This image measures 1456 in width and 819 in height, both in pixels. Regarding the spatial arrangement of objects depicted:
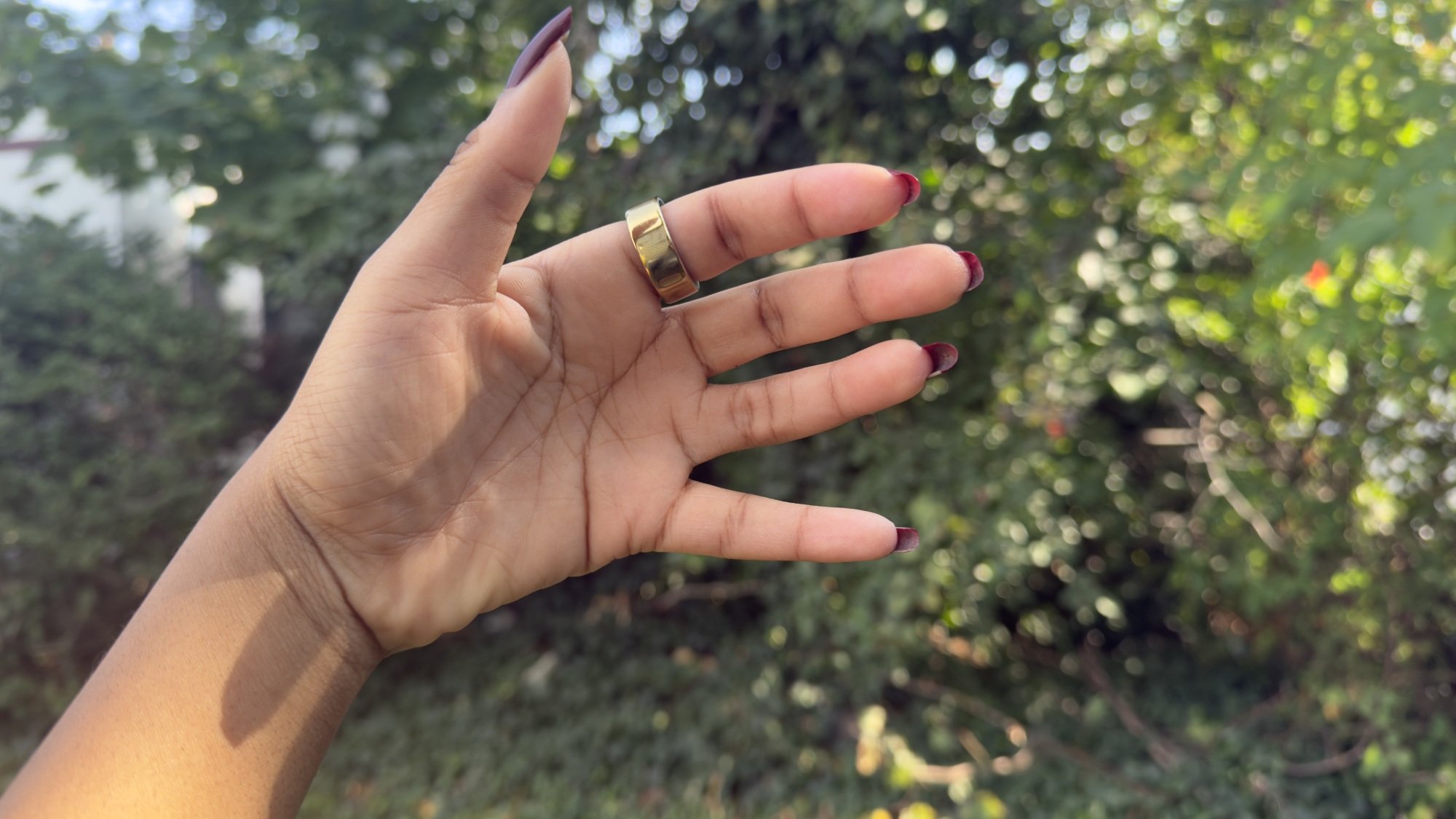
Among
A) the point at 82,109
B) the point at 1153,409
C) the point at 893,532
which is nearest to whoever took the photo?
the point at 893,532

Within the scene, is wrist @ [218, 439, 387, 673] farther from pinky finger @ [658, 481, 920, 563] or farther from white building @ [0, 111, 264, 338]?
white building @ [0, 111, 264, 338]

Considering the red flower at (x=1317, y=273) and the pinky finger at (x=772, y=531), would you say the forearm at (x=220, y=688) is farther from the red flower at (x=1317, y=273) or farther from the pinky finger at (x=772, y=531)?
the red flower at (x=1317, y=273)

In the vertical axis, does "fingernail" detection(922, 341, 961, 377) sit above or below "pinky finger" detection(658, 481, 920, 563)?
above

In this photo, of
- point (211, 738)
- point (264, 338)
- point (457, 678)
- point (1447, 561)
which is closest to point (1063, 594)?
point (1447, 561)

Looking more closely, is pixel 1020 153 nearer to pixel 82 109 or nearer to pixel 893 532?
pixel 893 532

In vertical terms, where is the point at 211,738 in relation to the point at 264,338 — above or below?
above

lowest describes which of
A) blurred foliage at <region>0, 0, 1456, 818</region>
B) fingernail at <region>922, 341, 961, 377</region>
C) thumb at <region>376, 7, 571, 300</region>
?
blurred foliage at <region>0, 0, 1456, 818</region>

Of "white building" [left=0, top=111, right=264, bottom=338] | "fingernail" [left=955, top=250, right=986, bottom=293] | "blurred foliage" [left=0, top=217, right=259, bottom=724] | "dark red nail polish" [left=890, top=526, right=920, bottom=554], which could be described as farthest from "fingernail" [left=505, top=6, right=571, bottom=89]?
"blurred foliage" [left=0, top=217, right=259, bottom=724]
